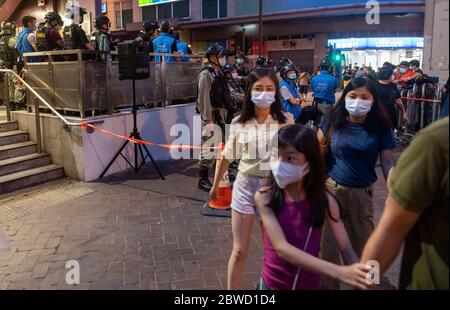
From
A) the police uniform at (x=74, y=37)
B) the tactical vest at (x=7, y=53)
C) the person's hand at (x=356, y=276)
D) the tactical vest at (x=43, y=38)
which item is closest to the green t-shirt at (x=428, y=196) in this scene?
the person's hand at (x=356, y=276)

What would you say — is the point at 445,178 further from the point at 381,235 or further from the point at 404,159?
the point at 381,235

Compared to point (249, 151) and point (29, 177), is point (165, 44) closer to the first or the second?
point (29, 177)

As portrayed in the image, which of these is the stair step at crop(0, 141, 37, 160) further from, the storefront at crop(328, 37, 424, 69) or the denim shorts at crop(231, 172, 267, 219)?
the storefront at crop(328, 37, 424, 69)

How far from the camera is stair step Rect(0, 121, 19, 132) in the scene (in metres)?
8.45

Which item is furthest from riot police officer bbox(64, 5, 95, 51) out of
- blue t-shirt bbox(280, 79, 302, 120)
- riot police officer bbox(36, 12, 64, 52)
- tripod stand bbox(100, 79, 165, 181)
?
blue t-shirt bbox(280, 79, 302, 120)

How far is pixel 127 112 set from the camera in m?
8.44

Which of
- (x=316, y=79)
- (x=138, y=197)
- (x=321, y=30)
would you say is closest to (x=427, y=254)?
(x=138, y=197)

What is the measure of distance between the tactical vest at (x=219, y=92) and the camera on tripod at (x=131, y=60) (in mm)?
1474

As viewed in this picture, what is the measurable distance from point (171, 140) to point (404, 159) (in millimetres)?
8408

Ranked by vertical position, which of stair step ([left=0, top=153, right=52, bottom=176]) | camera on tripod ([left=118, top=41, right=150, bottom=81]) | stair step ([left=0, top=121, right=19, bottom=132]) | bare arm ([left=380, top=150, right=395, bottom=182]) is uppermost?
camera on tripod ([left=118, top=41, right=150, bottom=81])

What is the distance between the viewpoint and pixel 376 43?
29.0 m

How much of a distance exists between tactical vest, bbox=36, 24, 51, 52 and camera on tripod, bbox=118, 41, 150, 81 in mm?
1811

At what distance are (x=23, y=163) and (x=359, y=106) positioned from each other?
6.33 m
